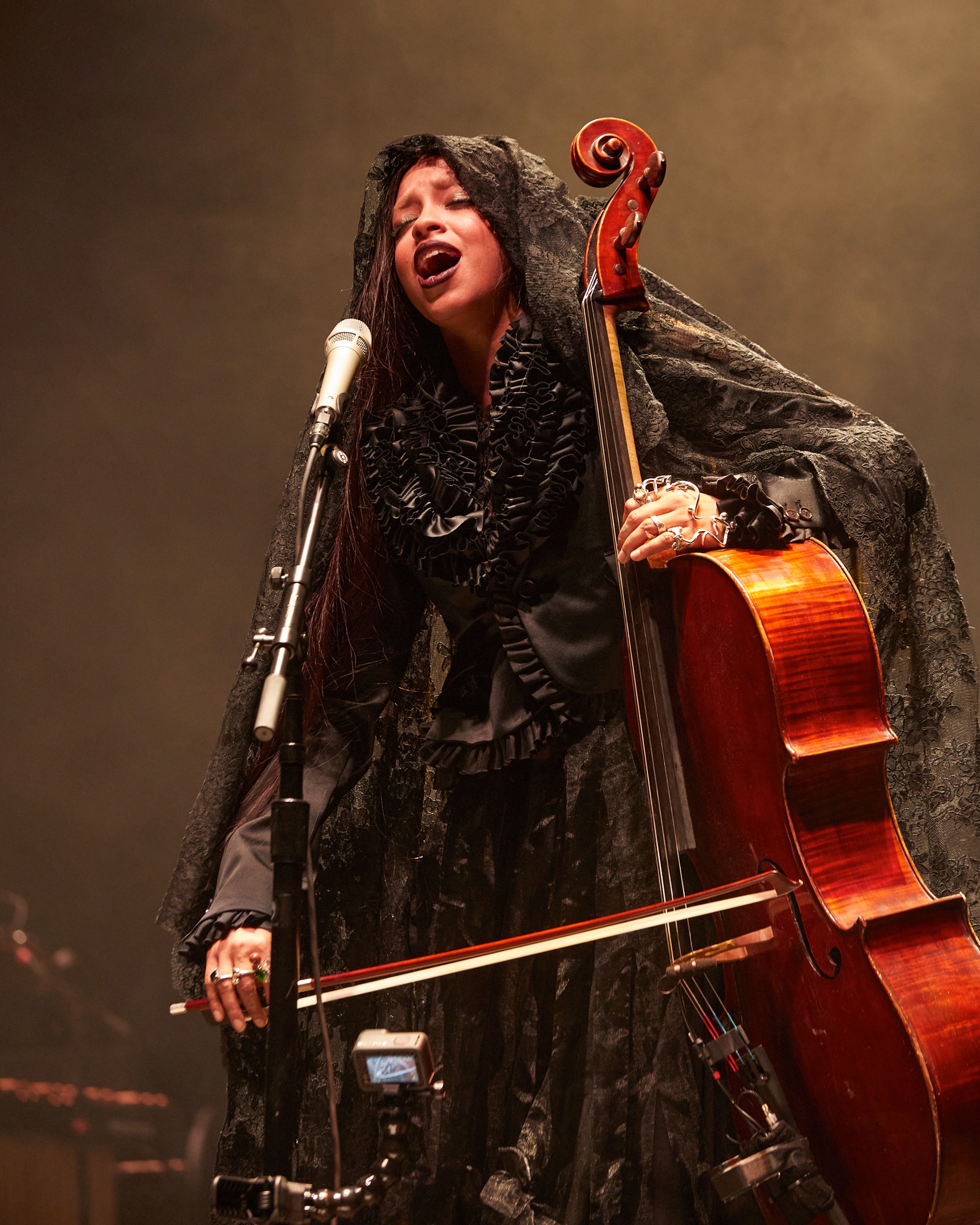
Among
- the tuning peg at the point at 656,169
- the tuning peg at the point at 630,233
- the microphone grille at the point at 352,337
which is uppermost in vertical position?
the tuning peg at the point at 656,169

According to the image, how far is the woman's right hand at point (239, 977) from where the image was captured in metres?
1.17

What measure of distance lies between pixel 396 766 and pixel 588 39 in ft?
5.34

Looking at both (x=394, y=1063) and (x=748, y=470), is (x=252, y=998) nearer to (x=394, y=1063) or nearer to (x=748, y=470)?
(x=394, y=1063)

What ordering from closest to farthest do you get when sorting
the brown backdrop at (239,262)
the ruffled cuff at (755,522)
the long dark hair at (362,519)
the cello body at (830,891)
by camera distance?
the cello body at (830,891) → the ruffled cuff at (755,522) → the long dark hair at (362,519) → the brown backdrop at (239,262)

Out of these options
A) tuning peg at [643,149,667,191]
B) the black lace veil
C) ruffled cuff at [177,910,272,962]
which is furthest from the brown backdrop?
ruffled cuff at [177,910,272,962]

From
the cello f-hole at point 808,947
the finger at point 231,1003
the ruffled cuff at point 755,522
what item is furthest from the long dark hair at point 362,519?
the cello f-hole at point 808,947

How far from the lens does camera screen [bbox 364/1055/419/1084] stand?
911 mm

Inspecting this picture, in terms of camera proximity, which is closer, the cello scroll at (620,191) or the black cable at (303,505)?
the black cable at (303,505)

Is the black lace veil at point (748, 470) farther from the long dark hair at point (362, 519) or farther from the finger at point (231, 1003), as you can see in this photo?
the finger at point (231, 1003)

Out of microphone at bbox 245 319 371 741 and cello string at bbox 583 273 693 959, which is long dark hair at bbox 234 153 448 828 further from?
cello string at bbox 583 273 693 959

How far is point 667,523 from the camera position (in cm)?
115

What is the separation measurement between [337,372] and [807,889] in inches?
28.7

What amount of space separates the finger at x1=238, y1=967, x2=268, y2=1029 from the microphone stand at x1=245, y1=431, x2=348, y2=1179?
0.74 feet

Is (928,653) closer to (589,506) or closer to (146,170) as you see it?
(589,506)
